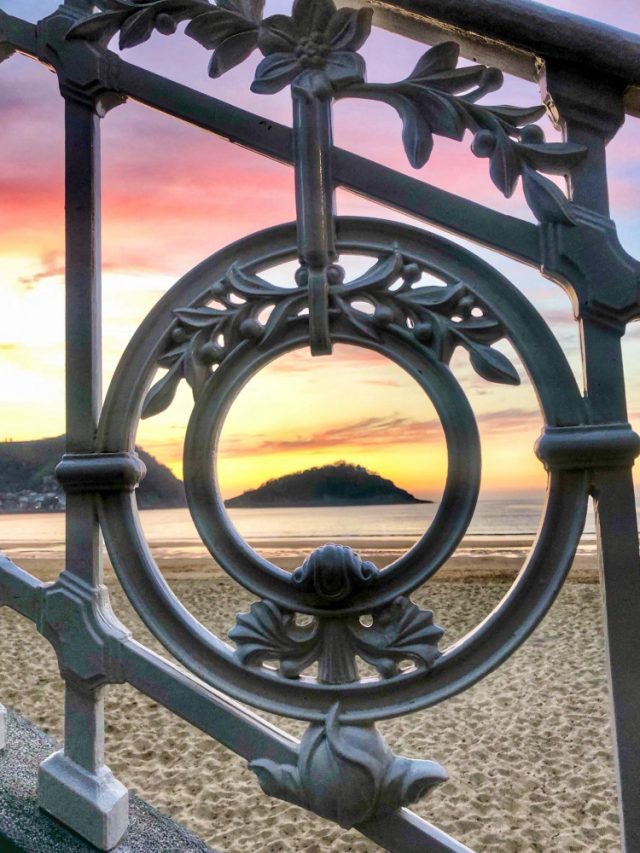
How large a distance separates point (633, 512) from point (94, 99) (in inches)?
32.3

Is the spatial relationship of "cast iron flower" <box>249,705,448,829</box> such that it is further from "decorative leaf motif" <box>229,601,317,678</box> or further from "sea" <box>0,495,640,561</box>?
"sea" <box>0,495,640,561</box>

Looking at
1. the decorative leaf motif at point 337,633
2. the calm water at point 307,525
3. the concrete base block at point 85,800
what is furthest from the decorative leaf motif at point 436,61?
the calm water at point 307,525

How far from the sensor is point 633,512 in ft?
2.36

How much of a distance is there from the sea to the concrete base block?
10.00m

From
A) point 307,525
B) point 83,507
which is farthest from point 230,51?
point 307,525

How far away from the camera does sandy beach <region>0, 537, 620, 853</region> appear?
11.9ft

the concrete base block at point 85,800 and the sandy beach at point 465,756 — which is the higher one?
the concrete base block at point 85,800

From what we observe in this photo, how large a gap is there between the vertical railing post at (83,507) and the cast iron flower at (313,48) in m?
0.25

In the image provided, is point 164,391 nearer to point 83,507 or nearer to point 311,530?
point 83,507

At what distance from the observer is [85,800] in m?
0.81

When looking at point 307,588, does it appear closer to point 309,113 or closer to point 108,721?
point 309,113

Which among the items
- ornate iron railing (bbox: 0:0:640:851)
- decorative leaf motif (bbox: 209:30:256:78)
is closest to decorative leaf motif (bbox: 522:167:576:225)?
ornate iron railing (bbox: 0:0:640:851)

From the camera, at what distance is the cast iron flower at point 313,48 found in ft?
2.76

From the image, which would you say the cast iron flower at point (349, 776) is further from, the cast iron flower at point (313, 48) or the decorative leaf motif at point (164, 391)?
the cast iron flower at point (313, 48)
